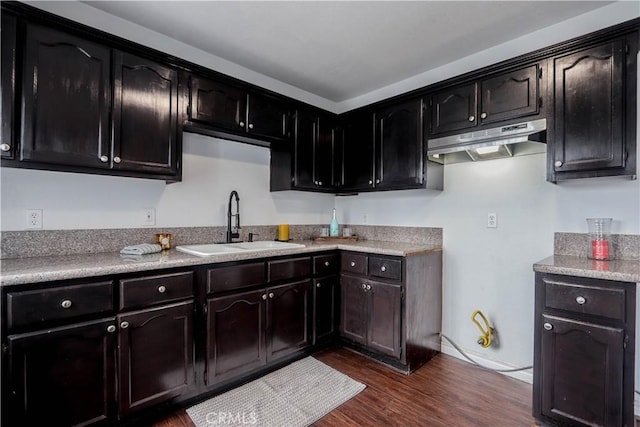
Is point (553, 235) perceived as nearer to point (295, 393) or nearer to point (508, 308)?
point (508, 308)

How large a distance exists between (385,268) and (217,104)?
1769 mm

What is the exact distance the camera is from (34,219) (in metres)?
1.78

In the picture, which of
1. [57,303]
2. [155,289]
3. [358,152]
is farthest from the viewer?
[358,152]

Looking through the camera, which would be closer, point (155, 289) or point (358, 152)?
point (155, 289)

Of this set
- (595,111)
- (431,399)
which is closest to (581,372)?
(431,399)

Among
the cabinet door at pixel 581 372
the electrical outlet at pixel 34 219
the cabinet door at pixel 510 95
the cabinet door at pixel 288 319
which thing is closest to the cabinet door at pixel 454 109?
the cabinet door at pixel 510 95

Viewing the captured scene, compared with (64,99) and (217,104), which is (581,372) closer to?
(217,104)

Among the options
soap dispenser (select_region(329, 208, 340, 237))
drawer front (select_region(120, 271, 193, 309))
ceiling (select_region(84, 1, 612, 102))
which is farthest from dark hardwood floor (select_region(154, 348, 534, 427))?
ceiling (select_region(84, 1, 612, 102))

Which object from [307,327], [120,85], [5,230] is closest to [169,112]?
[120,85]

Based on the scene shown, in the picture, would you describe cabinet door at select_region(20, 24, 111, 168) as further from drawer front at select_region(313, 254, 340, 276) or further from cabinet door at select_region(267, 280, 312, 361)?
drawer front at select_region(313, 254, 340, 276)

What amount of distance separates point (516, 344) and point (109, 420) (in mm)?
2665

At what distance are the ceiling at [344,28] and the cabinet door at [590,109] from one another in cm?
40

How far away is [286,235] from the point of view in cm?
301

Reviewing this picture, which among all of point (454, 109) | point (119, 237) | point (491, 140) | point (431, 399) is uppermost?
point (454, 109)
